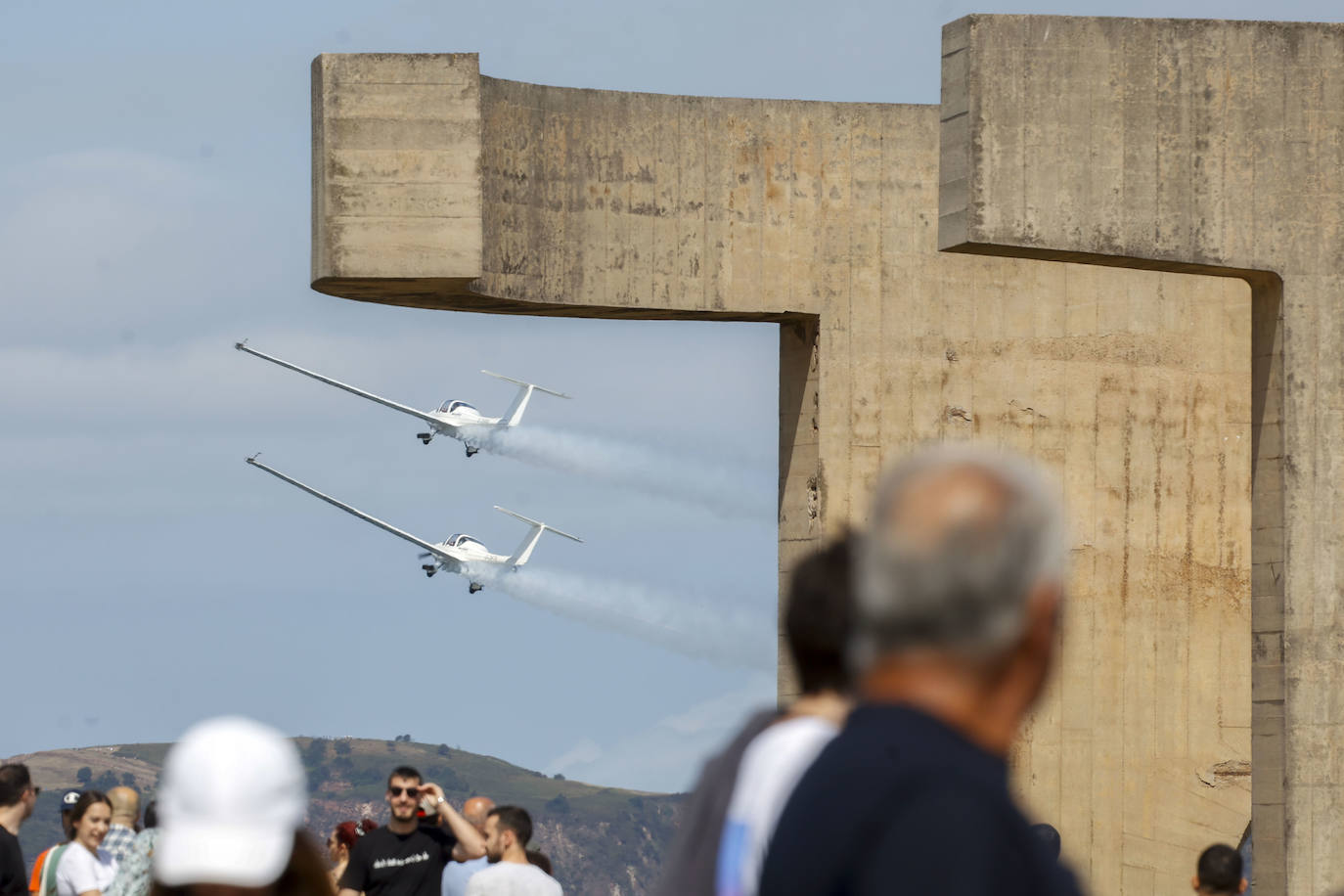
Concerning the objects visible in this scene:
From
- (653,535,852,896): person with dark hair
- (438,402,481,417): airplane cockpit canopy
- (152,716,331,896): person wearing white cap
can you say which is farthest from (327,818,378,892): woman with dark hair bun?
Result: (438,402,481,417): airplane cockpit canopy

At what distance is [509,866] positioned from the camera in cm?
809

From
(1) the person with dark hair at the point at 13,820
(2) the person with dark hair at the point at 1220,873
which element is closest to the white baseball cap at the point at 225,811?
(2) the person with dark hair at the point at 1220,873

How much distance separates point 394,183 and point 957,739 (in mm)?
14010

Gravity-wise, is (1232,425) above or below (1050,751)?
above

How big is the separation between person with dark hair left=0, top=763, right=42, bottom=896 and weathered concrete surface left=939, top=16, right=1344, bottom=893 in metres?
6.30

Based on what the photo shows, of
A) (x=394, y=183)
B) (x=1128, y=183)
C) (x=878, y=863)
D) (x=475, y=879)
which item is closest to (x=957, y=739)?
(x=878, y=863)

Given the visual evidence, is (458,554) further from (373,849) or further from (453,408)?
(373,849)

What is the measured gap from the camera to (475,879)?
8.12 metres

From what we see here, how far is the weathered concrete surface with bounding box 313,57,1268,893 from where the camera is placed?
55.3ft

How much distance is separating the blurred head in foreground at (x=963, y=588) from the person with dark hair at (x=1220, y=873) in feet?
15.6

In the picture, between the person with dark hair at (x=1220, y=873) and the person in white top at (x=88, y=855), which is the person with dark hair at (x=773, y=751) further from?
the person in white top at (x=88, y=855)

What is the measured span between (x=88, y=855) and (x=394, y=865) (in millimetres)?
1292

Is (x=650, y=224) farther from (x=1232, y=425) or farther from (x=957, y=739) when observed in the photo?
(x=957, y=739)

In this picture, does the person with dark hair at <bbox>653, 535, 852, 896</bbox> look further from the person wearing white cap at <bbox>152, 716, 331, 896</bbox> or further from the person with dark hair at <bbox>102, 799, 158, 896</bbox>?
the person with dark hair at <bbox>102, 799, 158, 896</bbox>
